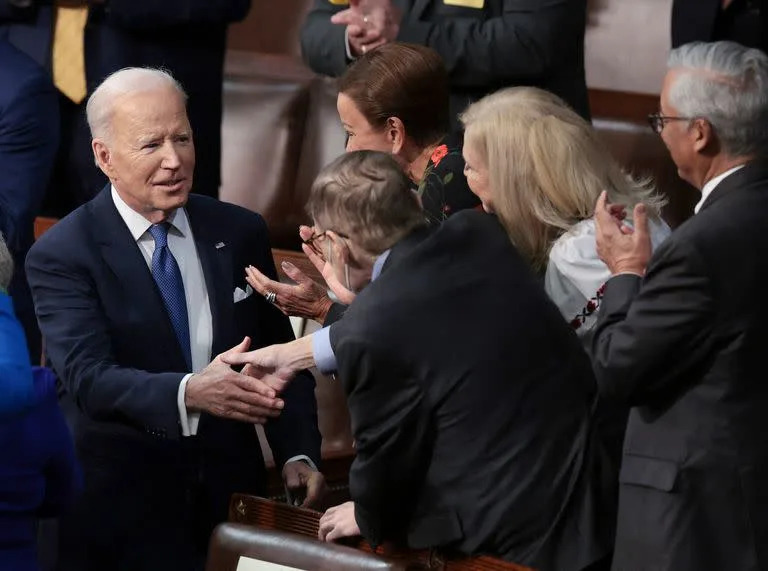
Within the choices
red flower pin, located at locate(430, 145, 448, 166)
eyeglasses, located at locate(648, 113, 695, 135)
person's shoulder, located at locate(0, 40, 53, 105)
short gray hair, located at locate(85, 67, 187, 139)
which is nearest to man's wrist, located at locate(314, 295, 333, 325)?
red flower pin, located at locate(430, 145, 448, 166)

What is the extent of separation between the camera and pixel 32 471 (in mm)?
3025

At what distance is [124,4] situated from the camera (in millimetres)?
4824

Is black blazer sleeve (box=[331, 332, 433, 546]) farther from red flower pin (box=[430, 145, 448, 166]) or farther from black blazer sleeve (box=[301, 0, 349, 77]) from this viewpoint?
black blazer sleeve (box=[301, 0, 349, 77])

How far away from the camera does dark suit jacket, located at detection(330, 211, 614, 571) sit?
9.12ft

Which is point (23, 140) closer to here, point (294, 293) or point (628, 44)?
point (294, 293)

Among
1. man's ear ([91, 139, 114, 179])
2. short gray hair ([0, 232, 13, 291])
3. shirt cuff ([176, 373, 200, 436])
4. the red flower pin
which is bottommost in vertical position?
shirt cuff ([176, 373, 200, 436])

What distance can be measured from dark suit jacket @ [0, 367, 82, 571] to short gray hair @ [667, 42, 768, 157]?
1326 mm

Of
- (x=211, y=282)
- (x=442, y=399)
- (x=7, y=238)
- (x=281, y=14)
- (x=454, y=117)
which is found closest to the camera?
(x=442, y=399)

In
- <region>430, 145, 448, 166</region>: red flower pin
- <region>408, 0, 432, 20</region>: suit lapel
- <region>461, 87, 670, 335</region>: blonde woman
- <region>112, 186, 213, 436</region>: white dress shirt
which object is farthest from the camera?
<region>408, 0, 432, 20</region>: suit lapel

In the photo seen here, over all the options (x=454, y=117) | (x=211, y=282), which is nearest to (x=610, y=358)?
(x=211, y=282)

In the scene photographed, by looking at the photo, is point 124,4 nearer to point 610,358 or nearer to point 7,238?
point 7,238

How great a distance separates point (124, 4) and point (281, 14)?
5.73 ft

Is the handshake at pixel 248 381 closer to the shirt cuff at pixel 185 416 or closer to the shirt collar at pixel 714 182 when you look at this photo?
the shirt cuff at pixel 185 416

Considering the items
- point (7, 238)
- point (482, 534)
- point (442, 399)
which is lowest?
point (7, 238)
